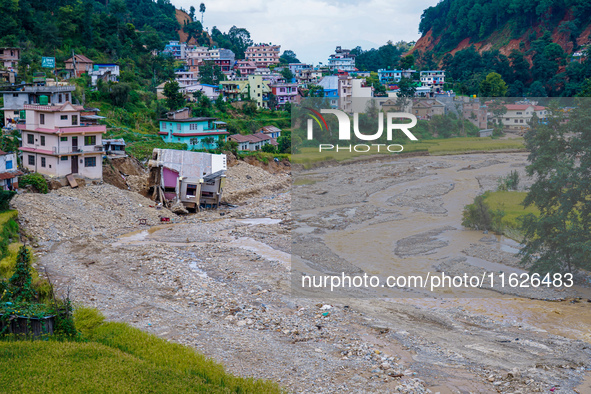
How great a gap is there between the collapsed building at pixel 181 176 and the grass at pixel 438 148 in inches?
540

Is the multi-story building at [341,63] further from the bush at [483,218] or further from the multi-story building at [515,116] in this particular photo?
the bush at [483,218]

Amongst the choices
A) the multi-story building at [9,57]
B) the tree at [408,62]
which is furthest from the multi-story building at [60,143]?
the tree at [408,62]

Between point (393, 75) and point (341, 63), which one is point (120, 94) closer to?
point (393, 75)

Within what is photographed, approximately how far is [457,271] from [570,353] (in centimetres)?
648

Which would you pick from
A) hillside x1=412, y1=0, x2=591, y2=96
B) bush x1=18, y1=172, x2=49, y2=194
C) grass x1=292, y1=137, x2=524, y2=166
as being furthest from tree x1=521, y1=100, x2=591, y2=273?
hillside x1=412, y1=0, x2=591, y2=96

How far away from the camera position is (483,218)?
23.6 metres

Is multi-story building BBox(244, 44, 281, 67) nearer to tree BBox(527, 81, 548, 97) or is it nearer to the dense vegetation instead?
the dense vegetation

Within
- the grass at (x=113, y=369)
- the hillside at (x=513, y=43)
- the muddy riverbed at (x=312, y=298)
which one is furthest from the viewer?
the hillside at (x=513, y=43)

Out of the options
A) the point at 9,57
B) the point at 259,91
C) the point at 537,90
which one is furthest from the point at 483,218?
the point at 537,90

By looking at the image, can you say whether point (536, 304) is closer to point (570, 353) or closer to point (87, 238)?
point (570, 353)

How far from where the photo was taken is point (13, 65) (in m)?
40.4

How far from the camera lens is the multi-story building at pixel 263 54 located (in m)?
89.7

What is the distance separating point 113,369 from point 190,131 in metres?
28.8

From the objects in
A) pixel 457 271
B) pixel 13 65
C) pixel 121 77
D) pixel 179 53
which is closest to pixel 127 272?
pixel 457 271
